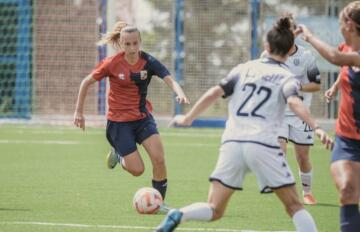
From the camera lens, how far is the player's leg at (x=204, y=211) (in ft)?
20.7

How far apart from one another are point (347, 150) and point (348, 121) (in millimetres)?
223

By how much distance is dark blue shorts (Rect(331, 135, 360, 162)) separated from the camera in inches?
261

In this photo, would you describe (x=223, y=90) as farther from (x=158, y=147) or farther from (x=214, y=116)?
(x=214, y=116)

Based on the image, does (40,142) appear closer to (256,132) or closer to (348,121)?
(348,121)

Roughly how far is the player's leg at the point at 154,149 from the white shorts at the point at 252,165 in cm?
286

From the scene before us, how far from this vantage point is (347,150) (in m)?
6.66

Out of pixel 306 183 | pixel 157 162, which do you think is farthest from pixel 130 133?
pixel 306 183

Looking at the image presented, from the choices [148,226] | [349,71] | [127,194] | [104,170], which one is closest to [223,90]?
[349,71]

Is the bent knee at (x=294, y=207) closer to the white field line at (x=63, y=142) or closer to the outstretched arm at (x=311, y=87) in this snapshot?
the outstretched arm at (x=311, y=87)

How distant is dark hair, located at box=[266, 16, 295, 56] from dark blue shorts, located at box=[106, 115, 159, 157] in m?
3.16

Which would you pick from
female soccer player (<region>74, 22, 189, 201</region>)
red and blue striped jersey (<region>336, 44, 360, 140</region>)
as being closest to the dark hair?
red and blue striped jersey (<region>336, 44, 360, 140</region>)

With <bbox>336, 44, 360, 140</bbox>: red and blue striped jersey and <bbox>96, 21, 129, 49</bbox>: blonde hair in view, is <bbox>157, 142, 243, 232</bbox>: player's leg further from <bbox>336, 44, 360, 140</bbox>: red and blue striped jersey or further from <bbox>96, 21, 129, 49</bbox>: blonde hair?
<bbox>96, 21, 129, 49</bbox>: blonde hair

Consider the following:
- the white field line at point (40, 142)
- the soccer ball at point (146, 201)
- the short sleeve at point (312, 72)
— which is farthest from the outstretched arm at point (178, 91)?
the white field line at point (40, 142)

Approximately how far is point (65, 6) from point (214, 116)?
14.4 feet
